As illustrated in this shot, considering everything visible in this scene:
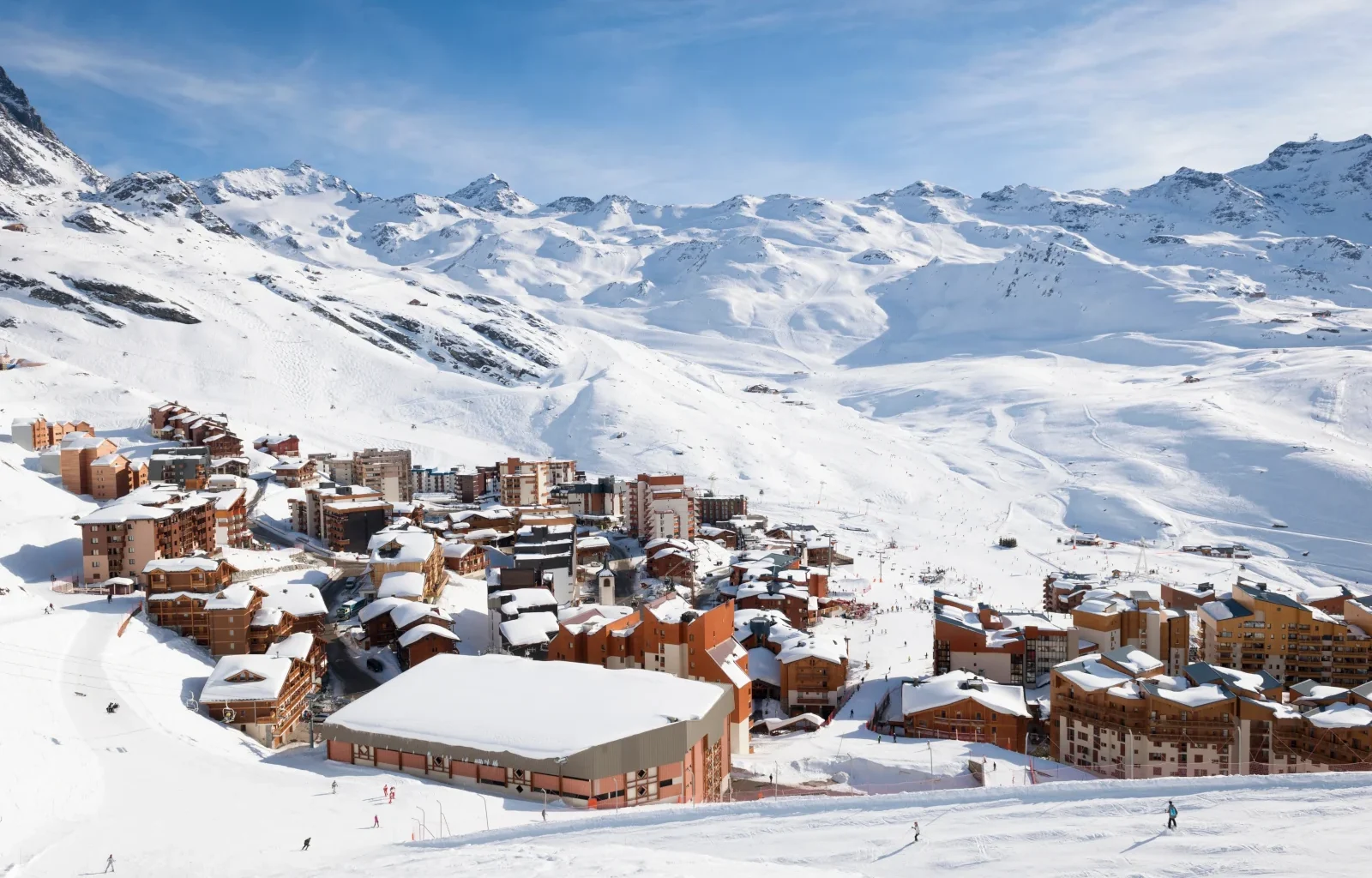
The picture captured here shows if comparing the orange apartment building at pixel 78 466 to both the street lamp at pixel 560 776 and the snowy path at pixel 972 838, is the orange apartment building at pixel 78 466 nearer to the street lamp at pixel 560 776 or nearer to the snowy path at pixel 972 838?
the street lamp at pixel 560 776

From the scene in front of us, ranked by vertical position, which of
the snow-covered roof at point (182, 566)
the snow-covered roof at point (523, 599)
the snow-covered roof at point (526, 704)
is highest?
the snow-covered roof at point (182, 566)

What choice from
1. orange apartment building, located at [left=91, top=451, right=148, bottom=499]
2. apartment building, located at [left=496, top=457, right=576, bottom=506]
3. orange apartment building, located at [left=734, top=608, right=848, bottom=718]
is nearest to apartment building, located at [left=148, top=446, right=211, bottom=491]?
orange apartment building, located at [left=91, top=451, right=148, bottom=499]

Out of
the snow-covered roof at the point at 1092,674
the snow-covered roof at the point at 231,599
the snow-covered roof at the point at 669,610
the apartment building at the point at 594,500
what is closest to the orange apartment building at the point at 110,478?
the snow-covered roof at the point at 231,599

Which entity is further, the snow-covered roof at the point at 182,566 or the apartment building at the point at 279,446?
the apartment building at the point at 279,446

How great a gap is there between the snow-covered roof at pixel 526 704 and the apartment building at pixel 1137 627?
17432 millimetres

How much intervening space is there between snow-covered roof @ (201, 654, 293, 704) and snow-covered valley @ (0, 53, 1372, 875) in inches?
36.4

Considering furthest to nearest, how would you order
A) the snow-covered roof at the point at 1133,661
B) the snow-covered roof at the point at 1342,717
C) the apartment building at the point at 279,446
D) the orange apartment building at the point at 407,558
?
the apartment building at the point at 279,446 → the orange apartment building at the point at 407,558 → the snow-covered roof at the point at 1133,661 → the snow-covered roof at the point at 1342,717

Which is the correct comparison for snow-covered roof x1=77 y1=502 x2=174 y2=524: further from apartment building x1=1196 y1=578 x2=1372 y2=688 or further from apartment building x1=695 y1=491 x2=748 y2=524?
apartment building x1=1196 y1=578 x2=1372 y2=688

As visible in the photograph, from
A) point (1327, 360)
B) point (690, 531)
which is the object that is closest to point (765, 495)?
point (690, 531)

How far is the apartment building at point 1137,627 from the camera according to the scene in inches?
1340

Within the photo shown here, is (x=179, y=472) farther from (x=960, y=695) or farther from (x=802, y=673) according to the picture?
(x=960, y=695)

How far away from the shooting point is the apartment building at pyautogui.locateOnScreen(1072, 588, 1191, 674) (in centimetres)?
3403

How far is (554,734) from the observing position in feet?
65.7

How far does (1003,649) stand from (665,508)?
20.6m
